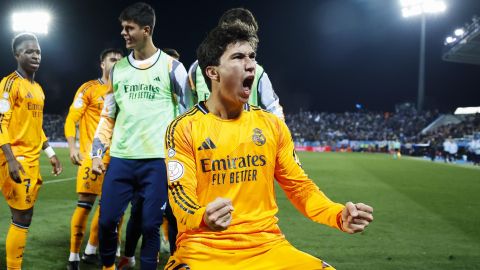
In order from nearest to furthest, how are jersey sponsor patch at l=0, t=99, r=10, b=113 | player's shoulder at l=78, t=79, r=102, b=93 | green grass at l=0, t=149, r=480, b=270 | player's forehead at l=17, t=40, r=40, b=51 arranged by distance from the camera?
1. jersey sponsor patch at l=0, t=99, r=10, b=113
2. player's forehead at l=17, t=40, r=40, b=51
3. green grass at l=0, t=149, r=480, b=270
4. player's shoulder at l=78, t=79, r=102, b=93

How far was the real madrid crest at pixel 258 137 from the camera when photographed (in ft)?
8.27

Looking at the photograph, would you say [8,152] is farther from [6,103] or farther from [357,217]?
[357,217]

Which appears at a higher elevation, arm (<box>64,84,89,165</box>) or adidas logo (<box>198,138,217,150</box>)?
arm (<box>64,84,89,165</box>)

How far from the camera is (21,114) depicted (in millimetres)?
4707

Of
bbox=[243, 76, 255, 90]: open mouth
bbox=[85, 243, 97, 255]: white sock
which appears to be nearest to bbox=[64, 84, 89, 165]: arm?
bbox=[85, 243, 97, 255]: white sock

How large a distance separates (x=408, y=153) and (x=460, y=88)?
86.7 feet

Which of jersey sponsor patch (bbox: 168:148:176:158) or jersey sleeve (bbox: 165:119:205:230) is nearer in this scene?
jersey sleeve (bbox: 165:119:205:230)

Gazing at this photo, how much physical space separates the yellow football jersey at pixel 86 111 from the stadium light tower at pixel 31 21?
2149cm

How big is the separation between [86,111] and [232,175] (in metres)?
4.03

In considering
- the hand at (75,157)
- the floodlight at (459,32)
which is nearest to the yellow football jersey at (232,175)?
the hand at (75,157)

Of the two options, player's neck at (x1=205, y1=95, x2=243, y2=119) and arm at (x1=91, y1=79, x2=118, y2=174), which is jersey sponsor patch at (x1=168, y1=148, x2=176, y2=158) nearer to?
player's neck at (x1=205, y1=95, x2=243, y2=119)

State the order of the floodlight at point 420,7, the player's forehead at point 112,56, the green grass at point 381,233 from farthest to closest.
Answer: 1. the floodlight at point 420,7
2. the player's forehead at point 112,56
3. the green grass at point 381,233

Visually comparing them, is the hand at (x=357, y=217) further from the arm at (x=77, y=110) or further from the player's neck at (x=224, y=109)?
the arm at (x=77, y=110)

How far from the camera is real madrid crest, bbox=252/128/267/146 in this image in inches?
99.2
